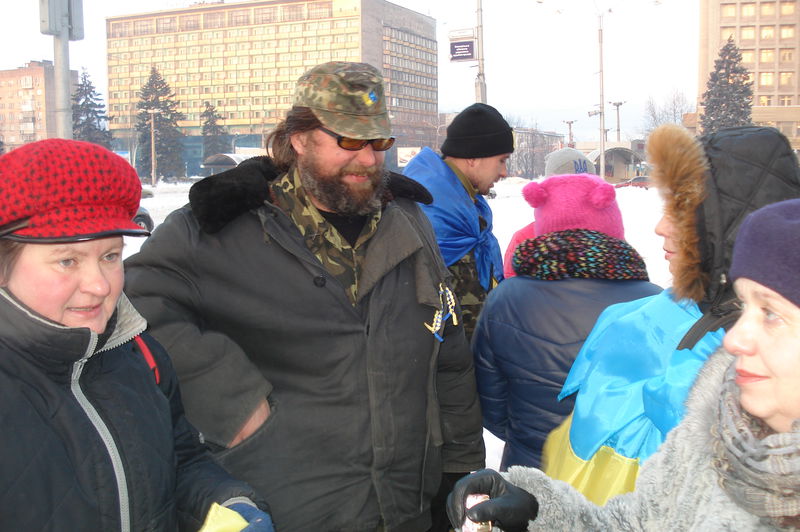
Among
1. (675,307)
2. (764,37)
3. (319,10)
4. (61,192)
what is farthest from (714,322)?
(319,10)

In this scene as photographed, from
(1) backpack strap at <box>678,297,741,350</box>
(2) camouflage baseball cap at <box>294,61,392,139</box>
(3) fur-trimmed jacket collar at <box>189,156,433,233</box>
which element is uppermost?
(2) camouflage baseball cap at <box>294,61,392,139</box>

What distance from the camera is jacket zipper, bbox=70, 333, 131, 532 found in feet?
5.08

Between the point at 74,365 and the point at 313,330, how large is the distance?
86 cm

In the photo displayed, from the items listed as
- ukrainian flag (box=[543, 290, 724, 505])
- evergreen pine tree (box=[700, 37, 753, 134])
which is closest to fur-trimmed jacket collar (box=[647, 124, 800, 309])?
ukrainian flag (box=[543, 290, 724, 505])

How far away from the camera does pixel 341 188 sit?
8.23 feet

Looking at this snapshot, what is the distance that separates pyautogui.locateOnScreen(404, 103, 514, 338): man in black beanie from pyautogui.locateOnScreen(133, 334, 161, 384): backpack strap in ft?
7.46

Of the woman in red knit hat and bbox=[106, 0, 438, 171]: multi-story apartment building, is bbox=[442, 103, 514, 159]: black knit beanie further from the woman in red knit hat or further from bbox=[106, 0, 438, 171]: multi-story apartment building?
bbox=[106, 0, 438, 171]: multi-story apartment building

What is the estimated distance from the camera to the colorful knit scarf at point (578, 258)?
245 cm

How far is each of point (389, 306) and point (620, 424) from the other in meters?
0.87

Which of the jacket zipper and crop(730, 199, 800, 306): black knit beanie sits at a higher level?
crop(730, 199, 800, 306): black knit beanie

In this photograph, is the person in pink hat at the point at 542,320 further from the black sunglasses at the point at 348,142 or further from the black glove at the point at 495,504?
the black glove at the point at 495,504

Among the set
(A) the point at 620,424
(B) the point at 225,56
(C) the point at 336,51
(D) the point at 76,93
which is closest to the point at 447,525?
(A) the point at 620,424

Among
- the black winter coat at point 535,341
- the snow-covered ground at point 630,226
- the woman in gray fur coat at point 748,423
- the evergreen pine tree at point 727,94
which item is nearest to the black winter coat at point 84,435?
the woman in gray fur coat at point 748,423

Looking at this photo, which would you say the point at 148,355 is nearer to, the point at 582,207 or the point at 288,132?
the point at 288,132
